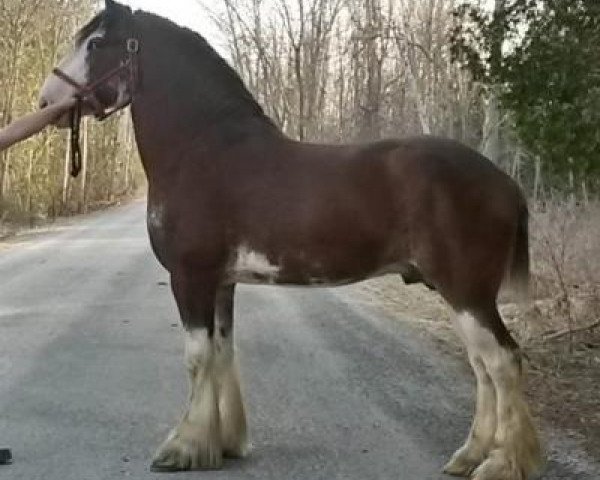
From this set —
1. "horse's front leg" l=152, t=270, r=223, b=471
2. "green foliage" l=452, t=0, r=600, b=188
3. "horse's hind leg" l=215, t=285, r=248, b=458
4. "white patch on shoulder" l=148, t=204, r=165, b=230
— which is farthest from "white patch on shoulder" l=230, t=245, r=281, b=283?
"green foliage" l=452, t=0, r=600, b=188

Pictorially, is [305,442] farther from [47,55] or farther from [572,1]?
[47,55]

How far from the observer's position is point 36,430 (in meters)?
5.59

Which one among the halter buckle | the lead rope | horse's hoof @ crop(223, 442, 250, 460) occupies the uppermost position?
the halter buckle

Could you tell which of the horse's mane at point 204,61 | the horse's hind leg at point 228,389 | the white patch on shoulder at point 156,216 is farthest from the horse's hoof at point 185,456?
the horse's mane at point 204,61

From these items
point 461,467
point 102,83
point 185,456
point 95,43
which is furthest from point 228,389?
point 95,43

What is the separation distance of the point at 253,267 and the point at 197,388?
2.22 feet

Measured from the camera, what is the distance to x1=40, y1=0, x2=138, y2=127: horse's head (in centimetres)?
514

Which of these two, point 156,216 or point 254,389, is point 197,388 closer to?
point 156,216

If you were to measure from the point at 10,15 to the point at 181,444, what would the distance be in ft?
82.5

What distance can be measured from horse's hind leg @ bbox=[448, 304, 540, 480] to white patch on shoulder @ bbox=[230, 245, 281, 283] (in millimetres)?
948

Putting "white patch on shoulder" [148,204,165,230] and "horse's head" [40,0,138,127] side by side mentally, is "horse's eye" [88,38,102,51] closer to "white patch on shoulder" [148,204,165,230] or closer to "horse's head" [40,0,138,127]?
"horse's head" [40,0,138,127]

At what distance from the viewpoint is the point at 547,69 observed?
705 cm

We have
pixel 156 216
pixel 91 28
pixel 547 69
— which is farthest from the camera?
pixel 547 69

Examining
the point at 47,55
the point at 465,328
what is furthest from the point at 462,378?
the point at 47,55
